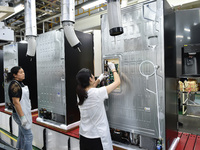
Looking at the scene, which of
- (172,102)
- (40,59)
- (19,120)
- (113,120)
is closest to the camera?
(172,102)

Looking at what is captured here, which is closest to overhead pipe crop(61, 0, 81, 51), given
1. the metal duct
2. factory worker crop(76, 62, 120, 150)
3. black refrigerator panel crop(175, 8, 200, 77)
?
factory worker crop(76, 62, 120, 150)

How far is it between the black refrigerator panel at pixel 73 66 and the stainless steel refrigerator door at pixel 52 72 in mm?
65

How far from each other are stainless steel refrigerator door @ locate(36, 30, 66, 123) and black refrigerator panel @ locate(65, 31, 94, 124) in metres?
0.07

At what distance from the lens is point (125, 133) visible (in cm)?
161

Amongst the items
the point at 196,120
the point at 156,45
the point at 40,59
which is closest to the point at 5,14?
the point at 40,59

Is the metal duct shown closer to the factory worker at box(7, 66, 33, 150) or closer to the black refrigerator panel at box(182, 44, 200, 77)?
the factory worker at box(7, 66, 33, 150)

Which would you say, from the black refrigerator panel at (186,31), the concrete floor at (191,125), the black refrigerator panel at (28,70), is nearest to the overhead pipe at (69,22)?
the black refrigerator panel at (186,31)

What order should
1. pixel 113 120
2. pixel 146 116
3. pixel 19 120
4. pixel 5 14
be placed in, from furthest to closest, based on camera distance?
pixel 19 120, pixel 113 120, pixel 146 116, pixel 5 14

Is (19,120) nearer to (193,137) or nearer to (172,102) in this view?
(172,102)

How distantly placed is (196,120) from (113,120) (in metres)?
2.81

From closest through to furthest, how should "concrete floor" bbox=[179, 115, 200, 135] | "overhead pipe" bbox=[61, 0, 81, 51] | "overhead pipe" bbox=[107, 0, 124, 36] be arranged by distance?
"overhead pipe" bbox=[107, 0, 124, 36] → "overhead pipe" bbox=[61, 0, 81, 51] → "concrete floor" bbox=[179, 115, 200, 135]

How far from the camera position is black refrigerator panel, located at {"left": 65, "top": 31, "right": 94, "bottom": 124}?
7.16 ft

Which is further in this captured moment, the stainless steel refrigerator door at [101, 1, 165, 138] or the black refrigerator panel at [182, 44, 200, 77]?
the black refrigerator panel at [182, 44, 200, 77]

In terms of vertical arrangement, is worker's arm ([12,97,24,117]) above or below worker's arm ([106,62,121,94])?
below
